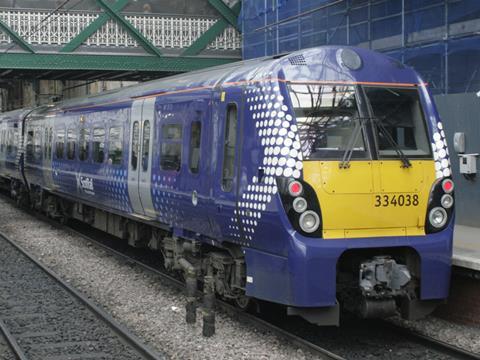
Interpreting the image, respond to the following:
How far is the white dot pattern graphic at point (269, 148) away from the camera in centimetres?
643

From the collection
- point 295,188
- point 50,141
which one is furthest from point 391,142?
point 50,141

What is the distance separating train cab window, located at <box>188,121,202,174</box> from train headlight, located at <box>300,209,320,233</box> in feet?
6.70

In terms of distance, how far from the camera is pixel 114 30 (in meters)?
20.9

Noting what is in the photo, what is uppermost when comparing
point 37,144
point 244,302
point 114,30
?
point 114,30

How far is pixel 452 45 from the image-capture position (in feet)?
39.0

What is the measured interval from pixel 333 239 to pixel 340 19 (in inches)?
401

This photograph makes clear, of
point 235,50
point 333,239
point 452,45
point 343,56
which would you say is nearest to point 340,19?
point 452,45

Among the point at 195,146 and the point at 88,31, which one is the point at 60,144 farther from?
the point at 195,146

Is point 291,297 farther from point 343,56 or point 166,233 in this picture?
point 166,233

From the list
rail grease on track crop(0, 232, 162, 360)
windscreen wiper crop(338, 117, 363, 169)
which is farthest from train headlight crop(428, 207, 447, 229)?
rail grease on track crop(0, 232, 162, 360)

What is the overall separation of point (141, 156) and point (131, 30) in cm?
1151

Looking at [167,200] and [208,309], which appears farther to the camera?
[167,200]

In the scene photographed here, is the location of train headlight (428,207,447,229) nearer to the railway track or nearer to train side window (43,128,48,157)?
the railway track

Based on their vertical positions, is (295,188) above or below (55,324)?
above
